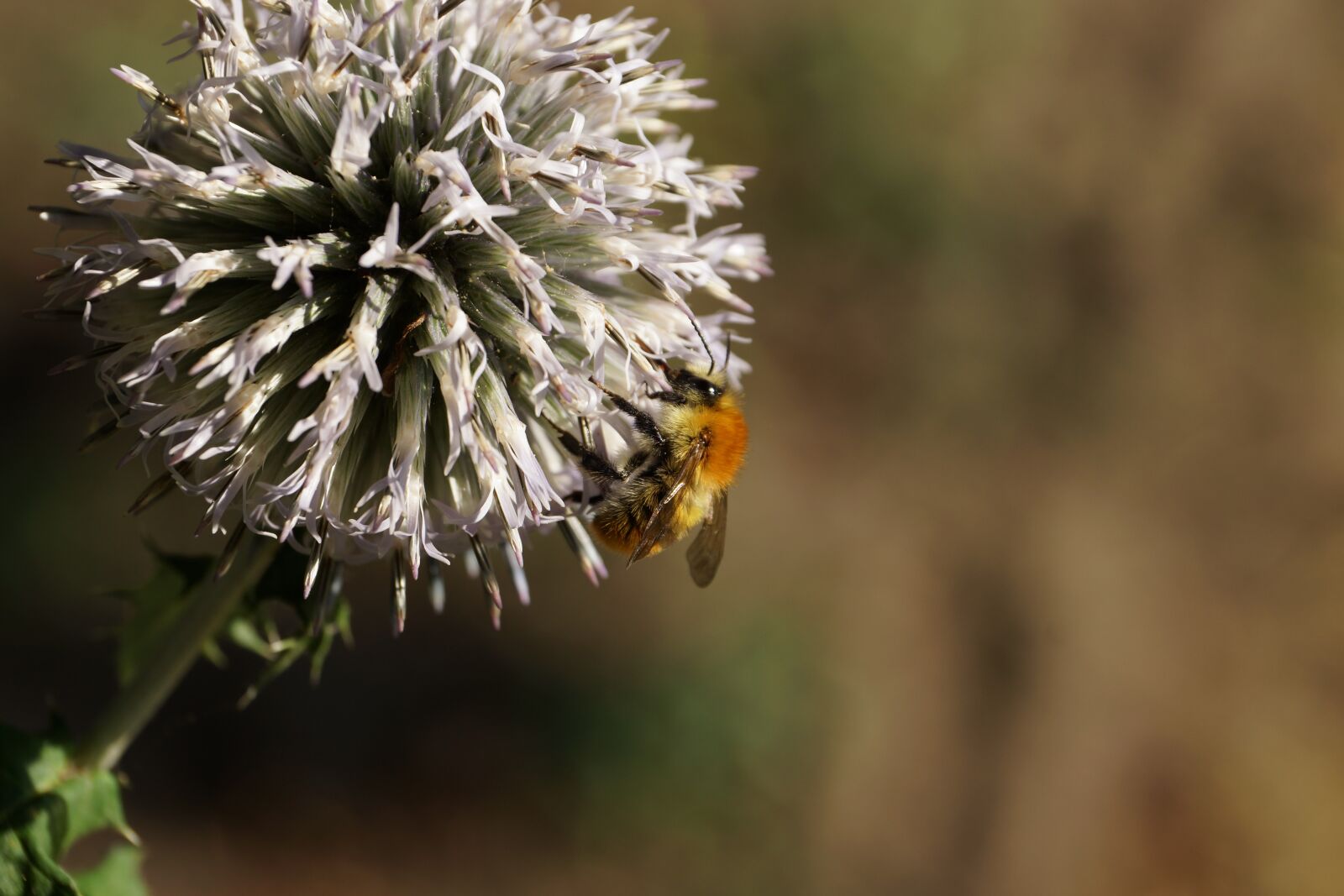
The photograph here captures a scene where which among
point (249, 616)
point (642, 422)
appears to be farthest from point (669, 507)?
point (249, 616)

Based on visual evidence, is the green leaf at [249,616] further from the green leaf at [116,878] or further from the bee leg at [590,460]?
the bee leg at [590,460]

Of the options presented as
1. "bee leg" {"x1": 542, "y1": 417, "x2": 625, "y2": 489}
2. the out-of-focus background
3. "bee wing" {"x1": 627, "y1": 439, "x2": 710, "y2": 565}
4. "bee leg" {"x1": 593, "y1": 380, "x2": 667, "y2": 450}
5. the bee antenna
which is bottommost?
the out-of-focus background

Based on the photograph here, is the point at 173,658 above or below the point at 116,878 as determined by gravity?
above

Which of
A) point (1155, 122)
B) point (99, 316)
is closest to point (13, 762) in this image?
point (99, 316)

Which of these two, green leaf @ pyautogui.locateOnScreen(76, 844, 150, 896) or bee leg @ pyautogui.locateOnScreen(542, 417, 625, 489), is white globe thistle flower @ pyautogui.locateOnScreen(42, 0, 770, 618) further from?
green leaf @ pyautogui.locateOnScreen(76, 844, 150, 896)

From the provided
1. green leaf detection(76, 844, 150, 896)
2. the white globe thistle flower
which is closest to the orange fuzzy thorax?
the white globe thistle flower

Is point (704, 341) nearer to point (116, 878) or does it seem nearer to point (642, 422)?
point (642, 422)

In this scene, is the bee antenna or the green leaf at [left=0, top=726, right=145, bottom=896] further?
the bee antenna
